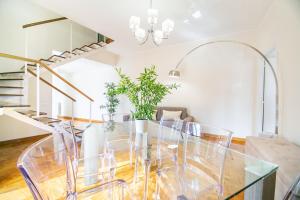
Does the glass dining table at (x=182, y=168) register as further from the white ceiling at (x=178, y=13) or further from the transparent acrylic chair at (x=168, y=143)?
the white ceiling at (x=178, y=13)

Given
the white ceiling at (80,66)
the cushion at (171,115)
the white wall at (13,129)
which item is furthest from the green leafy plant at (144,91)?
the white ceiling at (80,66)

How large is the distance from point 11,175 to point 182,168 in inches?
100

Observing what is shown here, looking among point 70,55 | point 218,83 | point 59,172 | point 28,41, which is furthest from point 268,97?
point 28,41

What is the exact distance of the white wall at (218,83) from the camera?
421cm

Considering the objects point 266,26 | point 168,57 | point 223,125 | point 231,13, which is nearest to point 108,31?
point 168,57

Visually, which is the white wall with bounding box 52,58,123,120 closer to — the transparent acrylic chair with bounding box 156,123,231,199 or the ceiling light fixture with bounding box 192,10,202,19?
the ceiling light fixture with bounding box 192,10,202,19

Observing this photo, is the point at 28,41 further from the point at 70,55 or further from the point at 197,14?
the point at 197,14

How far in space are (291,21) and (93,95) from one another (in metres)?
6.74

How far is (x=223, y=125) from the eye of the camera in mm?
4609

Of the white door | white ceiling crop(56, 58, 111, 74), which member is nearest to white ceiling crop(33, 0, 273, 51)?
the white door

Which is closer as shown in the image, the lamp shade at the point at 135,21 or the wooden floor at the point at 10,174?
the wooden floor at the point at 10,174

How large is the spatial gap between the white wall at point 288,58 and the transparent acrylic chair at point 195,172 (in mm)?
1061

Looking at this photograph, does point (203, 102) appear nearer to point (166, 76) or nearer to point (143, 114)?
point (166, 76)

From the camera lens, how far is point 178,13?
11.3 feet
